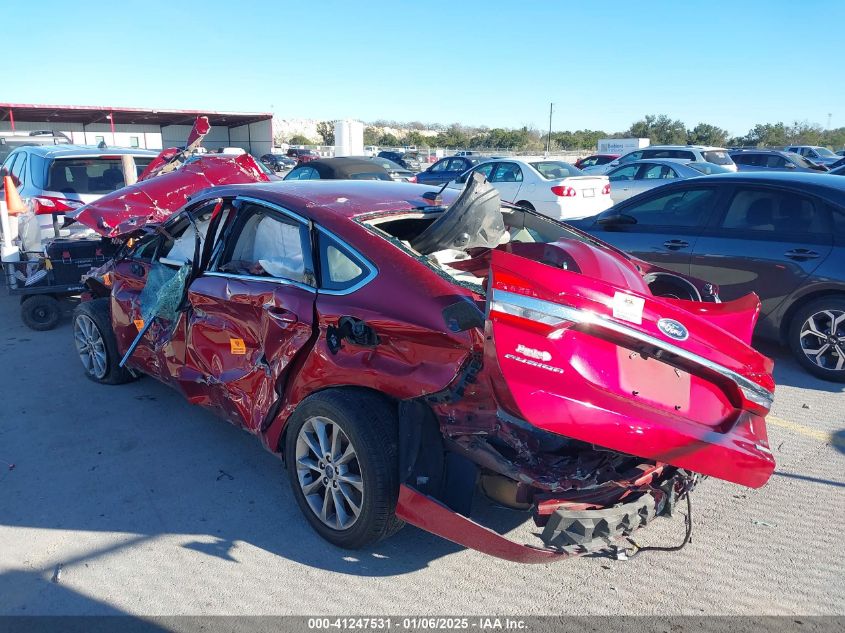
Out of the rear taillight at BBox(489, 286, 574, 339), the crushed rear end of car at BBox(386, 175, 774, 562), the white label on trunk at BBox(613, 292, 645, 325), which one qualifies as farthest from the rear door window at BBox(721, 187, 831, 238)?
the rear taillight at BBox(489, 286, 574, 339)

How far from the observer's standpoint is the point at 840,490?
3793mm

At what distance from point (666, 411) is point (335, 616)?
1646mm

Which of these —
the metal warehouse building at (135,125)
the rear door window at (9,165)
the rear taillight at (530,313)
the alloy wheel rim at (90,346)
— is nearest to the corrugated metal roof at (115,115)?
the metal warehouse building at (135,125)

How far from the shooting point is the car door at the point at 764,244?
218 inches

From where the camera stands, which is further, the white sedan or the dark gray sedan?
the white sedan

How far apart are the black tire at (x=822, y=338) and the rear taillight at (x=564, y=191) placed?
7.61 meters

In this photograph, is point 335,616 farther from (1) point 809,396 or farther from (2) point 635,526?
(1) point 809,396

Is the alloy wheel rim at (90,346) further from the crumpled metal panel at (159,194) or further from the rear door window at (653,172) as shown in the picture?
the rear door window at (653,172)

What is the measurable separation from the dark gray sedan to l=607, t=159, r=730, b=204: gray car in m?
8.99

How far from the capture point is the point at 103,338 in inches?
212

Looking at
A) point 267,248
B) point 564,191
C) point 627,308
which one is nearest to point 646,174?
point 564,191

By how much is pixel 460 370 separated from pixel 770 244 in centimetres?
421

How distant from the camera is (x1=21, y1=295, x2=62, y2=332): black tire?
7316mm

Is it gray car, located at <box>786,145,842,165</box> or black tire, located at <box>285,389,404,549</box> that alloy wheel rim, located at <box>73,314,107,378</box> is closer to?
black tire, located at <box>285,389,404,549</box>
